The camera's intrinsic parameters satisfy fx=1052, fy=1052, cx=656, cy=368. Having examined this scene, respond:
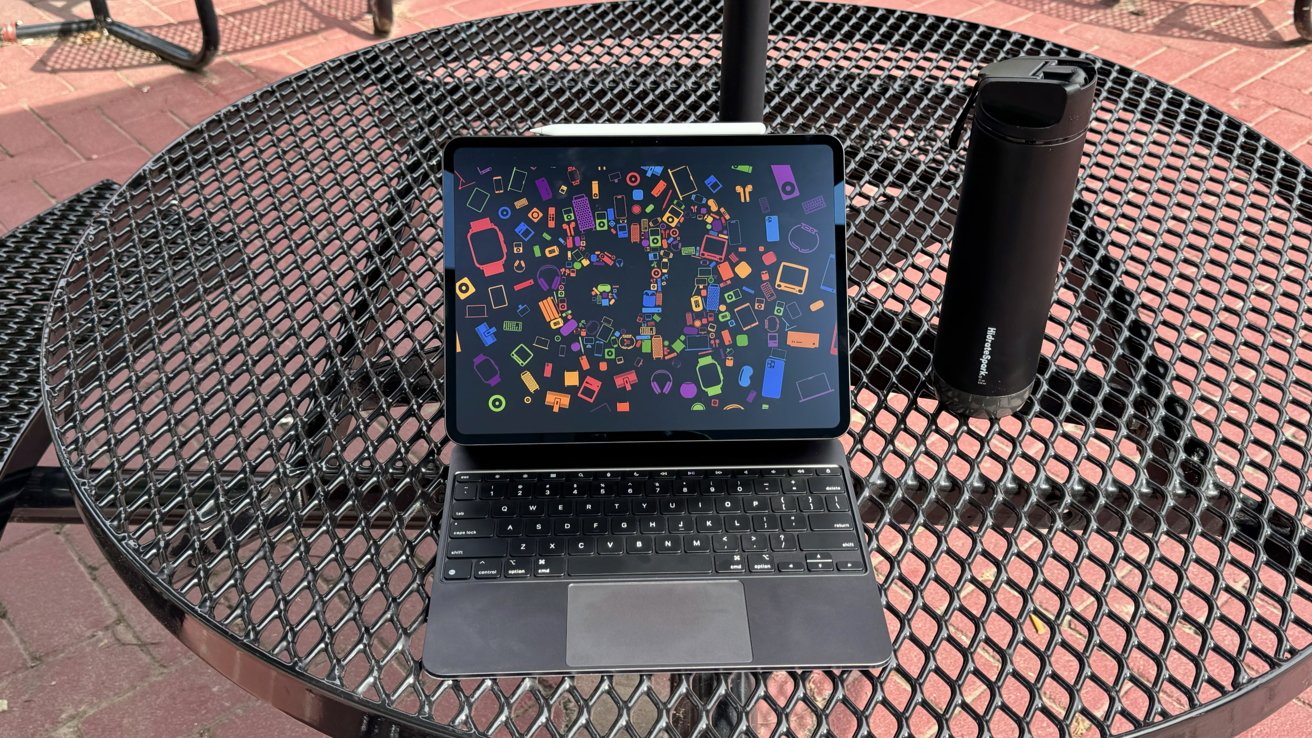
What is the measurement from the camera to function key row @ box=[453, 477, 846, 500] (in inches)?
35.1

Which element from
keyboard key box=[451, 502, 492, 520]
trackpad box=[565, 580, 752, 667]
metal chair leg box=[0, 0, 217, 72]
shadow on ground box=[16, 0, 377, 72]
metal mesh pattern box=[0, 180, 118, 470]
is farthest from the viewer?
shadow on ground box=[16, 0, 377, 72]

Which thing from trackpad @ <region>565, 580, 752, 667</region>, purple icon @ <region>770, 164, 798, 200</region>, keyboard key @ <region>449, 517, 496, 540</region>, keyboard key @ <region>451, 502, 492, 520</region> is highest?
purple icon @ <region>770, 164, 798, 200</region>

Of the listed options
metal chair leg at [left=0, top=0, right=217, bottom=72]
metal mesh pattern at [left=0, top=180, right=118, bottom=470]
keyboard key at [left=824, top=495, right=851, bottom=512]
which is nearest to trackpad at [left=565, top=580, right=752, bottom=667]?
keyboard key at [left=824, top=495, right=851, bottom=512]

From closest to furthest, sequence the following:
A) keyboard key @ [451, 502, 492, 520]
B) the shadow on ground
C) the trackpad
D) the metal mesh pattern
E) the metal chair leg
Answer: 1. the trackpad
2. keyboard key @ [451, 502, 492, 520]
3. the metal mesh pattern
4. the metal chair leg
5. the shadow on ground

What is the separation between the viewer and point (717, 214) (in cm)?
94

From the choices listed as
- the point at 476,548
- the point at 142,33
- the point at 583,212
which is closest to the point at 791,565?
the point at 476,548

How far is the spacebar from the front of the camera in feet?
2.71

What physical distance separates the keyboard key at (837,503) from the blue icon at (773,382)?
0.11 meters

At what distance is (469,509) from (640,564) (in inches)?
6.1

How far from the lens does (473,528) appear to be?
858 millimetres

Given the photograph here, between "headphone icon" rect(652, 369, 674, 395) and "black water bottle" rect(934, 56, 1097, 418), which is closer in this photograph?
"black water bottle" rect(934, 56, 1097, 418)

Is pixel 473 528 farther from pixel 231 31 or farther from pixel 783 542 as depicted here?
pixel 231 31

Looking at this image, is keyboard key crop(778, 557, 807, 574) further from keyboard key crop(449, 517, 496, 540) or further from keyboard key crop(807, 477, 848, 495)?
keyboard key crop(449, 517, 496, 540)

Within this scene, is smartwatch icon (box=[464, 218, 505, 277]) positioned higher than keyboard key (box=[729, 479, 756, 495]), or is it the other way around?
smartwatch icon (box=[464, 218, 505, 277])
